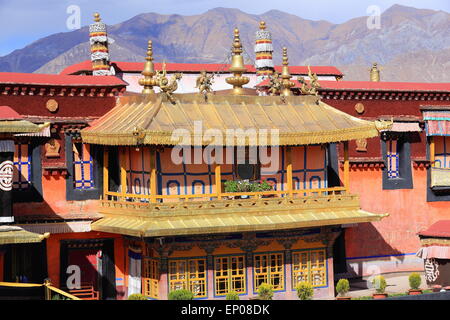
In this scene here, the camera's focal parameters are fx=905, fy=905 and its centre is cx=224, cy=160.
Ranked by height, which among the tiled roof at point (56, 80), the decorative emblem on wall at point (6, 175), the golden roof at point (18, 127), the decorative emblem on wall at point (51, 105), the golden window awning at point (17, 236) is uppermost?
the tiled roof at point (56, 80)

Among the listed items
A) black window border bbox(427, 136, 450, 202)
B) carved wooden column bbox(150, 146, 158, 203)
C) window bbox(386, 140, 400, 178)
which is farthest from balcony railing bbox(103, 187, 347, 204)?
black window border bbox(427, 136, 450, 202)

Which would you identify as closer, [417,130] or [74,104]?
[74,104]

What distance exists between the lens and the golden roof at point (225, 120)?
28.8 metres

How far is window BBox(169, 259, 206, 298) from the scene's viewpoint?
96.2ft

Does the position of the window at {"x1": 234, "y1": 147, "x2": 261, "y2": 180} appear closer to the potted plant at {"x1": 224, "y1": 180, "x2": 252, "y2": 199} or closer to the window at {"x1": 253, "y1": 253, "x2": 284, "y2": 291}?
the potted plant at {"x1": 224, "y1": 180, "x2": 252, "y2": 199}

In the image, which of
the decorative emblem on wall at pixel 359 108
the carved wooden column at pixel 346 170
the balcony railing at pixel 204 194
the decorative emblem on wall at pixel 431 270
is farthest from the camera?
the decorative emblem on wall at pixel 359 108

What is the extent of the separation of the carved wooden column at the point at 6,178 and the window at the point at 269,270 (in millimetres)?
8224

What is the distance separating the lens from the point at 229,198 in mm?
30391

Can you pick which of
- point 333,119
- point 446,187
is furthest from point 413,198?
point 333,119

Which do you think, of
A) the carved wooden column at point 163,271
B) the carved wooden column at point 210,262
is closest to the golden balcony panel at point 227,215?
the carved wooden column at point 210,262

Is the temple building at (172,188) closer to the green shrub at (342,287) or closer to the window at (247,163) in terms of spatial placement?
the window at (247,163)
